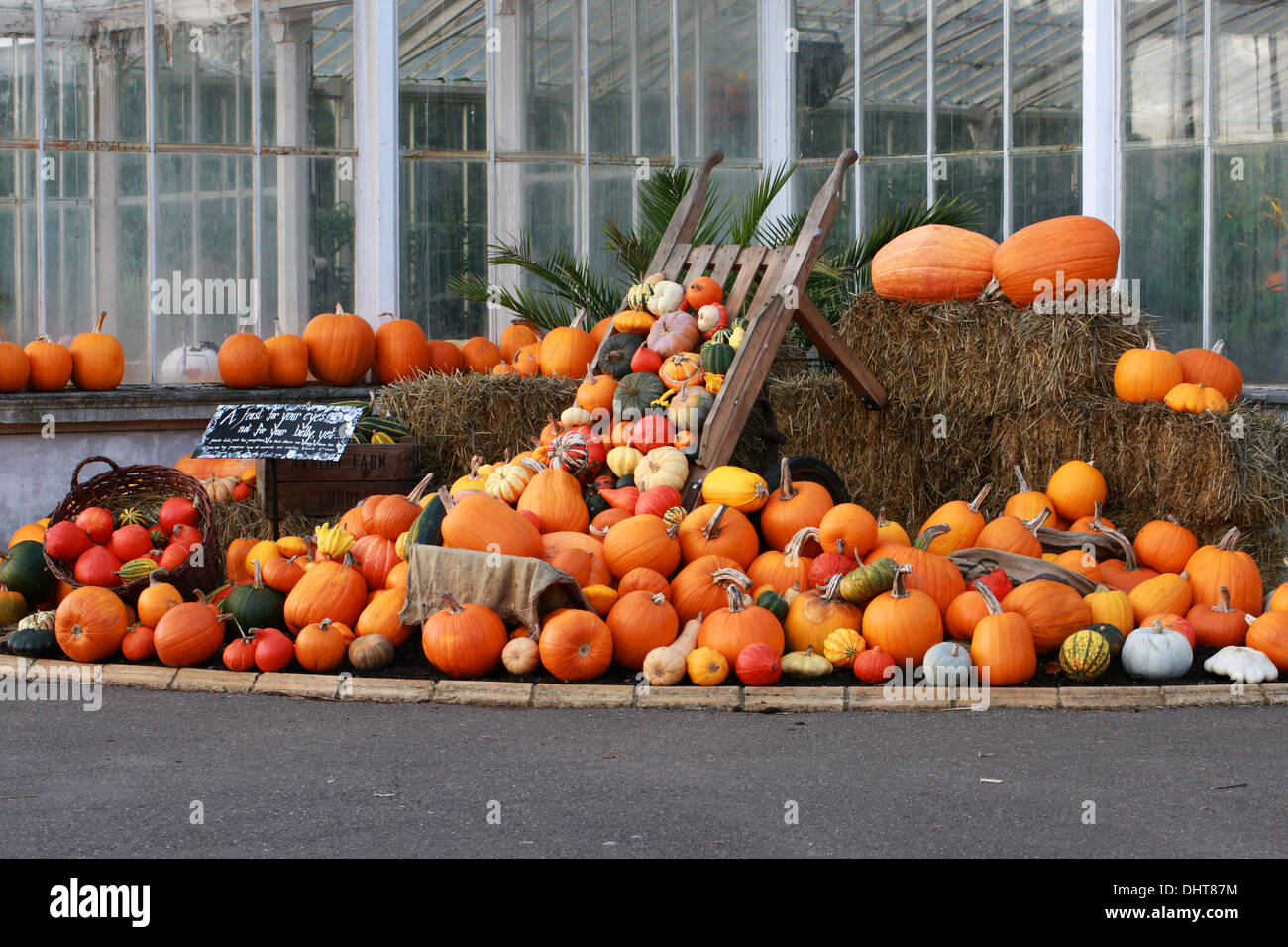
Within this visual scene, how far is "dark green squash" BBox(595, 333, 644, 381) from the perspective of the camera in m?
7.04

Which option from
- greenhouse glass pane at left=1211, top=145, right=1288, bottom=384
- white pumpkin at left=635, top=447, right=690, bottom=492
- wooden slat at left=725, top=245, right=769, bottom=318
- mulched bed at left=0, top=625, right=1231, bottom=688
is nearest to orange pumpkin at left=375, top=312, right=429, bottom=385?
wooden slat at left=725, top=245, right=769, bottom=318

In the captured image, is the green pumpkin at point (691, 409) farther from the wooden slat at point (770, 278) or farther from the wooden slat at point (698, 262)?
the wooden slat at point (698, 262)

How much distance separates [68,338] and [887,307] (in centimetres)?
542

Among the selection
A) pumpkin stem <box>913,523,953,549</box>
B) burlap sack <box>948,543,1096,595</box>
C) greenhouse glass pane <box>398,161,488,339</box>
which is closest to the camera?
burlap sack <box>948,543,1096,595</box>

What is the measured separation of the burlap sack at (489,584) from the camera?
527cm

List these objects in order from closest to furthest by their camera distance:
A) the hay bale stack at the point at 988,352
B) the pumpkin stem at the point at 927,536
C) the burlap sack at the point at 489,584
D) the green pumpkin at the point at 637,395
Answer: the burlap sack at the point at 489,584, the pumpkin stem at the point at 927,536, the green pumpkin at the point at 637,395, the hay bale stack at the point at 988,352

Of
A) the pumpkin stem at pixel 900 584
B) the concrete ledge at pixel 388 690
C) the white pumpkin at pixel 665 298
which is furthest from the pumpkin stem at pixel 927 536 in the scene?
the concrete ledge at pixel 388 690

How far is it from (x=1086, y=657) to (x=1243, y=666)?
0.61 meters

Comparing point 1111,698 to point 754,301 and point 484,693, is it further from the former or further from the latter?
point 754,301

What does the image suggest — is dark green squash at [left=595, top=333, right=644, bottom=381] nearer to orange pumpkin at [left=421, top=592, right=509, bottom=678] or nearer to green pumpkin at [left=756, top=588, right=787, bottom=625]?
green pumpkin at [left=756, top=588, right=787, bottom=625]

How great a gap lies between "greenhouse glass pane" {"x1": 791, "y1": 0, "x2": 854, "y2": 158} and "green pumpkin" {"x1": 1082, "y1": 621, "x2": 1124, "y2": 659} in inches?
238

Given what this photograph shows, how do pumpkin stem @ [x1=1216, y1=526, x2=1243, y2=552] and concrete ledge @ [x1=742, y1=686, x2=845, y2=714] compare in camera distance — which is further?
pumpkin stem @ [x1=1216, y1=526, x2=1243, y2=552]

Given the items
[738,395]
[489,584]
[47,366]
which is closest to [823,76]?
[738,395]

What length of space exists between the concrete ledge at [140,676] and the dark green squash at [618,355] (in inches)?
110
